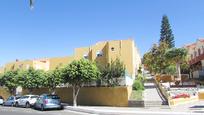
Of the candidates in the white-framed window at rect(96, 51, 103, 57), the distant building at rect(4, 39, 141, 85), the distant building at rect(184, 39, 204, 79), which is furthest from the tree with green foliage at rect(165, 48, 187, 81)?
the white-framed window at rect(96, 51, 103, 57)

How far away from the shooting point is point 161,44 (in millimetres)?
71312

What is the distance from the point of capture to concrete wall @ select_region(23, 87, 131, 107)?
32.8 metres

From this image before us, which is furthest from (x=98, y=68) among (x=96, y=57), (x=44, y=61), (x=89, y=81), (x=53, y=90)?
(x=44, y=61)

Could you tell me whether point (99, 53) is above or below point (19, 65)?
above

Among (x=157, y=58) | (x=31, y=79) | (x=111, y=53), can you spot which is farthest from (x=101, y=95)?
(x=157, y=58)

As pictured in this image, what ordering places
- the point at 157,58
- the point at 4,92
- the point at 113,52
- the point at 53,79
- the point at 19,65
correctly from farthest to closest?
the point at 157,58, the point at 19,65, the point at 4,92, the point at 113,52, the point at 53,79

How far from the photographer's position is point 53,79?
131 ft

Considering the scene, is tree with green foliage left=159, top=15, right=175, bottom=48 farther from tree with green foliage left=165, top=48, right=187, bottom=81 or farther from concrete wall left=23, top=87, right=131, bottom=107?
concrete wall left=23, top=87, right=131, bottom=107

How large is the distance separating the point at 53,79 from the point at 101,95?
743cm

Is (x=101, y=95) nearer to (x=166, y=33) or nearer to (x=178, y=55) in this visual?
(x=178, y=55)

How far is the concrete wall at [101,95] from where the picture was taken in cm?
3278

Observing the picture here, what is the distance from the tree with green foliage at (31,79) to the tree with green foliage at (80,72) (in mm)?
9286

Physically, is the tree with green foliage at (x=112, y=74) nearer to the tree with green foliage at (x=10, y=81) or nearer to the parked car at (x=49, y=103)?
the parked car at (x=49, y=103)

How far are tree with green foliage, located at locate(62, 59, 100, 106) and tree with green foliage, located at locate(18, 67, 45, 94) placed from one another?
9.29 meters
